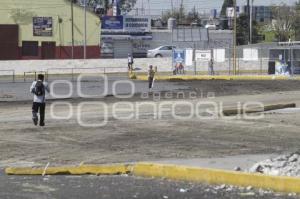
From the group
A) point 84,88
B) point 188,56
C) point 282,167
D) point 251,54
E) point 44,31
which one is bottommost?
point 282,167

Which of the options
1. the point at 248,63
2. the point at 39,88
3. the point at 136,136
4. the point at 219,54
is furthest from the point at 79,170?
the point at 248,63

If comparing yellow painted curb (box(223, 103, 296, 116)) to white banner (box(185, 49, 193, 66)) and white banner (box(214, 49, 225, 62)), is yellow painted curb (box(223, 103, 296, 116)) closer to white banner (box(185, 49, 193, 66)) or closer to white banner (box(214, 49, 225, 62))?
white banner (box(185, 49, 193, 66))

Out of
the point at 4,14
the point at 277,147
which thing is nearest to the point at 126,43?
the point at 4,14

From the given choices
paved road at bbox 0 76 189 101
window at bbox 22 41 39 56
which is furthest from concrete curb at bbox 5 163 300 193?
window at bbox 22 41 39 56

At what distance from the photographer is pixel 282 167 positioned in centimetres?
1103

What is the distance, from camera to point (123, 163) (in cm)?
1363

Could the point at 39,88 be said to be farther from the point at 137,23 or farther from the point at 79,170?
the point at 137,23

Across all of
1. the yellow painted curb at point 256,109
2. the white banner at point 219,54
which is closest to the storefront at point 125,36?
the white banner at point 219,54

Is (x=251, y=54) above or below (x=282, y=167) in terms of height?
above

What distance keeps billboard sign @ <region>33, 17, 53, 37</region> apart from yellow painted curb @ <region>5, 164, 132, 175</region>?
217 ft

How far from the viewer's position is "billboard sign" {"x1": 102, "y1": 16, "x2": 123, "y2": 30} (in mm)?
95750

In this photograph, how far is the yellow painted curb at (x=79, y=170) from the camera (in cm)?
1250

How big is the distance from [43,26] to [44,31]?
1.86 feet

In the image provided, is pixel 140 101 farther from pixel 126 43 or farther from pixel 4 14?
pixel 126 43
